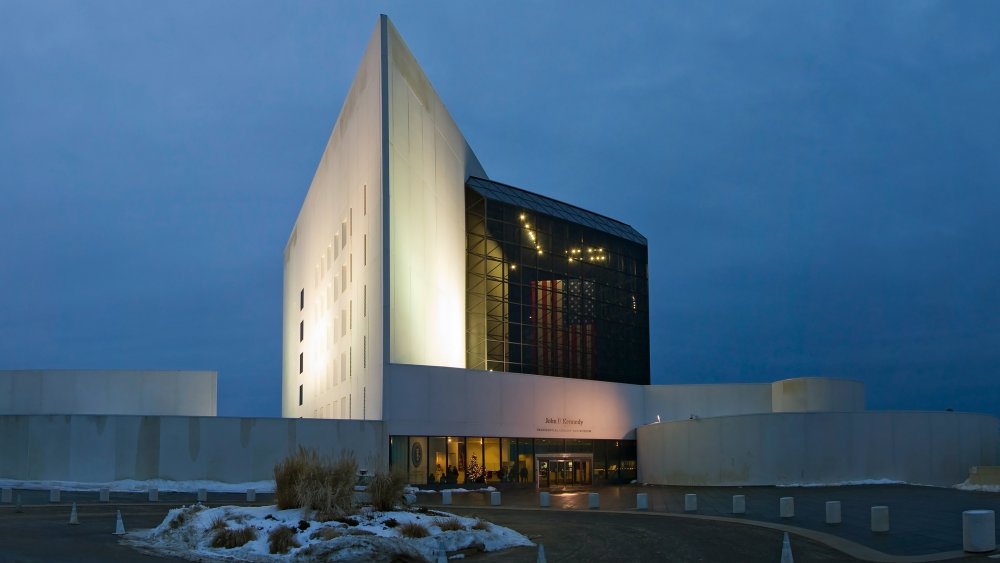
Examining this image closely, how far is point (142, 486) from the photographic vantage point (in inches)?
1554

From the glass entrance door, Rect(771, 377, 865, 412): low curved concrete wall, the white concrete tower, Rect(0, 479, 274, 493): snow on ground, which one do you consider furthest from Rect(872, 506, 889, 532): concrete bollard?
Rect(771, 377, 865, 412): low curved concrete wall

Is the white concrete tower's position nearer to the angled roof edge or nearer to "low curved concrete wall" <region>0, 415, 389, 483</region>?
the angled roof edge

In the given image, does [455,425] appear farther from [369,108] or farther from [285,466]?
[285,466]

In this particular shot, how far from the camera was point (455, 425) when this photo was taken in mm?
48188

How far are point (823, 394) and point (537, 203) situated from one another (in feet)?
73.6

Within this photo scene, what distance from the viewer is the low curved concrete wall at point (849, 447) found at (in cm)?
4366

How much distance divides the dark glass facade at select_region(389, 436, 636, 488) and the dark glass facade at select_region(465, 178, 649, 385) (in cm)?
696

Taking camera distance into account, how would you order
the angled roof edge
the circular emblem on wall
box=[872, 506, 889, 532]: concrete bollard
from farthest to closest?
the angled roof edge
the circular emblem on wall
box=[872, 506, 889, 532]: concrete bollard

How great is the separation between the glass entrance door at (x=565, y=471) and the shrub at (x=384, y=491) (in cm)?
3011

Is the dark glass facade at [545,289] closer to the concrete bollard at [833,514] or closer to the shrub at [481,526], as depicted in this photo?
the concrete bollard at [833,514]

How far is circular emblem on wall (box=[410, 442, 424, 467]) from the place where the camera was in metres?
46.5

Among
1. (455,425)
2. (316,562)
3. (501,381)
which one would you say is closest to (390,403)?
(455,425)

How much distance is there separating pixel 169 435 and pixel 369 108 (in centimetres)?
2009

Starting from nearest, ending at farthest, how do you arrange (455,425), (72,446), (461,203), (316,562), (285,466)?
(316,562) < (285,466) < (72,446) < (455,425) < (461,203)
